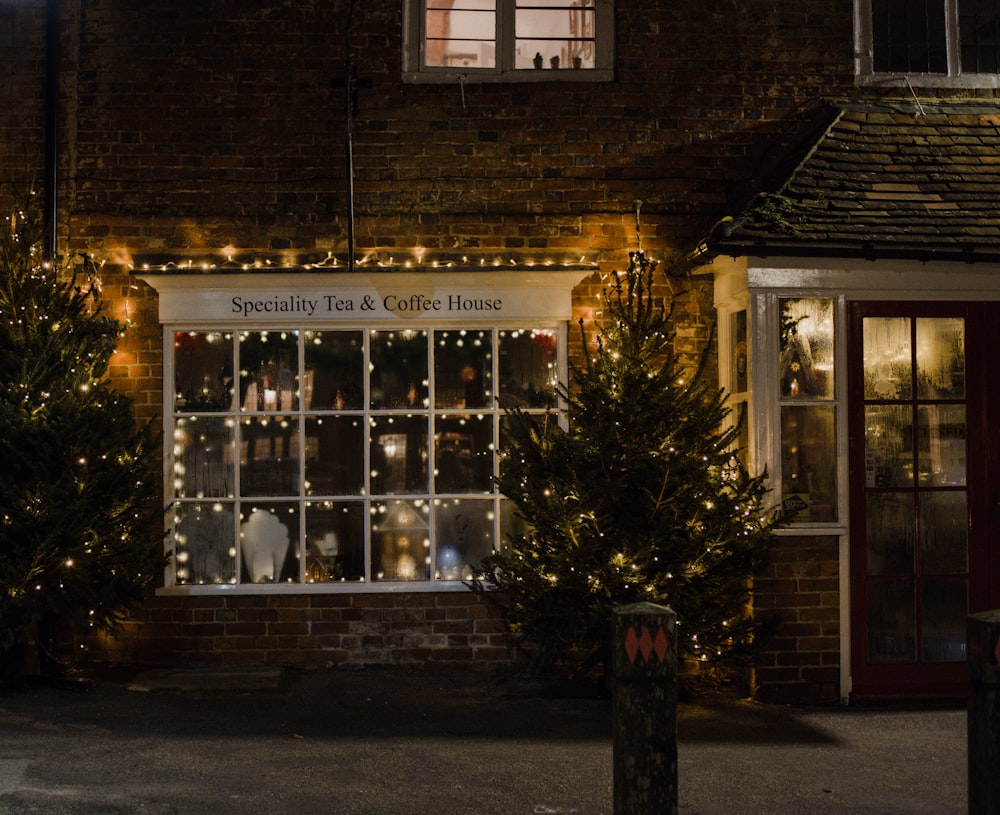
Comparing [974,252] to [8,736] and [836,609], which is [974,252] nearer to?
[836,609]

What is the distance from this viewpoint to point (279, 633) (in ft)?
25.8

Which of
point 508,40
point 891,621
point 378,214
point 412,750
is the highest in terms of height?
point 508,40

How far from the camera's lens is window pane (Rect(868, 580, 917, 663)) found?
7367mm

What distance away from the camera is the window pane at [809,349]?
7.39m

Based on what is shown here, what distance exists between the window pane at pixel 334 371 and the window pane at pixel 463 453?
0.63 metres

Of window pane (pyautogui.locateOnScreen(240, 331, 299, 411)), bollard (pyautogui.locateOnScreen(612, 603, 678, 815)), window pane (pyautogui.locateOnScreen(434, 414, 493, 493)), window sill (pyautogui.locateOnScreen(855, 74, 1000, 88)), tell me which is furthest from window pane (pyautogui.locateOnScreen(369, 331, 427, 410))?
bollard (pyautogui.locateOnScreen(612, 603, 678, 815))

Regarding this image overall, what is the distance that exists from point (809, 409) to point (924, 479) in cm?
89

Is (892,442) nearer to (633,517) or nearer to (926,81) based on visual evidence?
(633,517)

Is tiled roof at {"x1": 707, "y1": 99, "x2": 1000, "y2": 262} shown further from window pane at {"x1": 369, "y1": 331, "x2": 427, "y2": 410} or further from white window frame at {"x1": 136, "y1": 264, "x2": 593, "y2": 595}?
window pane at {"x1": 369, "y1": 331, "x2": 427, "y2": 410}

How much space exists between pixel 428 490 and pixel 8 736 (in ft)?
10.1

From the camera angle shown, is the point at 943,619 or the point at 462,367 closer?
the point at 943,619

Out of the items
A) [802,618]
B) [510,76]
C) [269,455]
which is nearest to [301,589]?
[269,455]

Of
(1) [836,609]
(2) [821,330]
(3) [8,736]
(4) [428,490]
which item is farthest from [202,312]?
(1) [836,609]

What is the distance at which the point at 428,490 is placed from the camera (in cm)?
798
